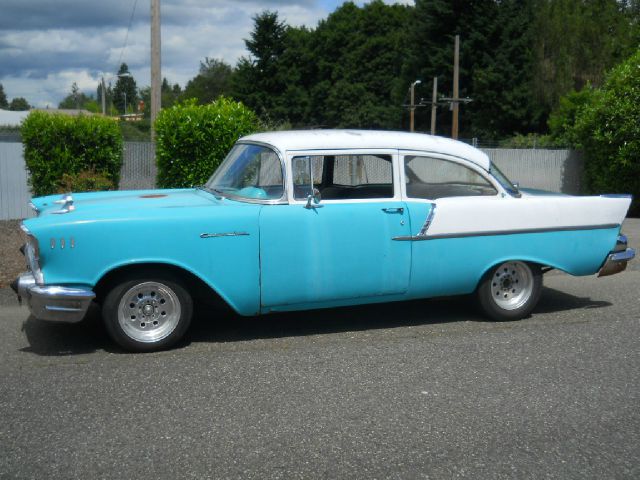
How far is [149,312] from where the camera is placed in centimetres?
568

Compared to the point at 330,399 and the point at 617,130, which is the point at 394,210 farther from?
the point at 617,130

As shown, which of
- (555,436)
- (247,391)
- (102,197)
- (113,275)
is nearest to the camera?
(555,436)

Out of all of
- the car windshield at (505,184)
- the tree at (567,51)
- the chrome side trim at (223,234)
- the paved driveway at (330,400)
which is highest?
the tree at (567,51)

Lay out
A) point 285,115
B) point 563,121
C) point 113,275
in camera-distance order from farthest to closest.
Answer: point 285,115 < point 563,121 < point 113,275

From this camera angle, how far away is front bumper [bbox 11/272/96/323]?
5.36 metres

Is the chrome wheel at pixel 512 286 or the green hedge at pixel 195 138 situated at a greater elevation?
the green hedge at pixel 195 138

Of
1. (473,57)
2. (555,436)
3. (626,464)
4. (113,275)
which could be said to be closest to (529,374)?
(555,436)

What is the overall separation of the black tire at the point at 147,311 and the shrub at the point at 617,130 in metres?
14.5

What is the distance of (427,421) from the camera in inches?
173

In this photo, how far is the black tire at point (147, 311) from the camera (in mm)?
5555

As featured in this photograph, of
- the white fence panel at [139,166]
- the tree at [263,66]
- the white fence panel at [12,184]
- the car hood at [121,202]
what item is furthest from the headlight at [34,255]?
the tree at [263,66]

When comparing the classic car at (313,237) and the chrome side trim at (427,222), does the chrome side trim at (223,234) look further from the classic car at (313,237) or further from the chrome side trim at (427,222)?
the chrome side trim at (427,222)

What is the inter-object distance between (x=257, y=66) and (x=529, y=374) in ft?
192

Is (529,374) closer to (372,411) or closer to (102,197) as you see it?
(372,411)
